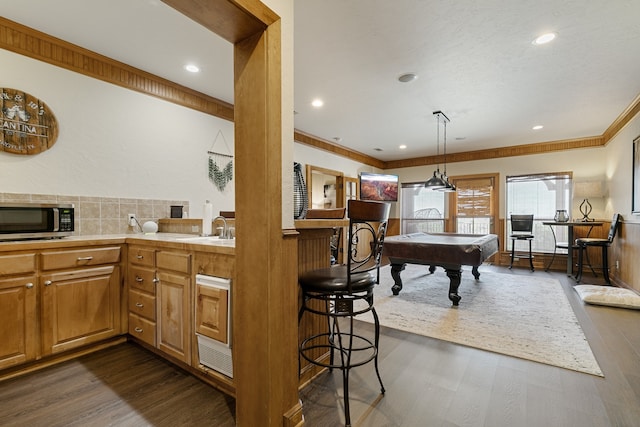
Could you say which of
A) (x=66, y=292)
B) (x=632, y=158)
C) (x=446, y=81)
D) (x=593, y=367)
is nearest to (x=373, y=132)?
(x=446, y=81)

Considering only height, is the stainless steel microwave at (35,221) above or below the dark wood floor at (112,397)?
above

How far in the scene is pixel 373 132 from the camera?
546 centimetres

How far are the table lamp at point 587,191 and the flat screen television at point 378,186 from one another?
364cm

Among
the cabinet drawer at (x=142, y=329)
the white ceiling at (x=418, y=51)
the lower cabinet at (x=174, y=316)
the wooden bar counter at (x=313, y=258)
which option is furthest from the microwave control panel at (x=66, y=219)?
the wooden bar counter at (x=313, y=258)

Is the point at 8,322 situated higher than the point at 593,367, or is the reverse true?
the point at 8,322

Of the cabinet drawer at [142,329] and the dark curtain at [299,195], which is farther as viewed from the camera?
the cabinet drawer at [142,329]

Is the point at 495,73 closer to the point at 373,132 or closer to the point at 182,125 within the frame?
the point at 373,132

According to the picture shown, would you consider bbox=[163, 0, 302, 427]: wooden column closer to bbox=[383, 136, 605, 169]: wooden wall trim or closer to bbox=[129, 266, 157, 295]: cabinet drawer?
bbox=[129, 266, 157, 295]: cabinet drawer

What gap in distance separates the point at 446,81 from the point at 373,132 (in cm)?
217

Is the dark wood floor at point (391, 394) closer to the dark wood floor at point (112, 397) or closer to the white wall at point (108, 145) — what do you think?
the dark wood floor at point (112, 397)

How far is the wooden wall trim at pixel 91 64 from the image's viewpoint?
92.7 inches

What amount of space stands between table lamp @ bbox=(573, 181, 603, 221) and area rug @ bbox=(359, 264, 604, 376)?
76.6 inches

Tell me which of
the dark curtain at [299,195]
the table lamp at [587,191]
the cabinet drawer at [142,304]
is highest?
the table lamp at [587,191]

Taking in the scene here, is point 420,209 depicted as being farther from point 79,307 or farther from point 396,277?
point 79,307
